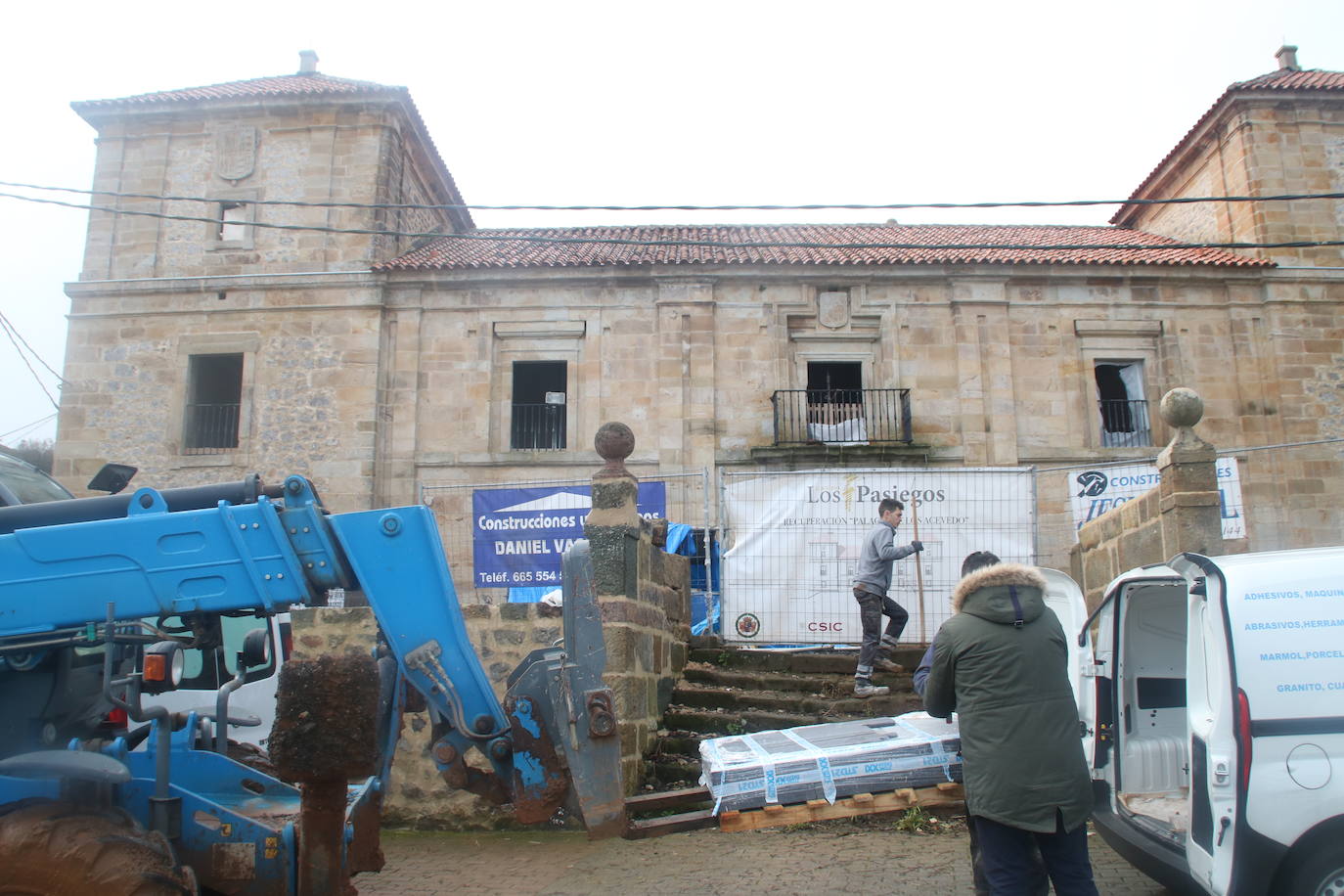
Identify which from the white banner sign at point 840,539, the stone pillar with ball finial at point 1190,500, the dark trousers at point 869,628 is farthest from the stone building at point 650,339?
the stone pillar with ball finial at point 1190,500

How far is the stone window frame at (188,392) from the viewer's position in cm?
1738

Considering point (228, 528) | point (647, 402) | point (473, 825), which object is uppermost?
point (647, 402)

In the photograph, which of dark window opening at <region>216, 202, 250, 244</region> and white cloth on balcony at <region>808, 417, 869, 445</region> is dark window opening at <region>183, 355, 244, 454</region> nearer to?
dark window opening at <region>216, 202, 250, 244</region>

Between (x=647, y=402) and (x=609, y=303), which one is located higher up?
(x=609, y=303)

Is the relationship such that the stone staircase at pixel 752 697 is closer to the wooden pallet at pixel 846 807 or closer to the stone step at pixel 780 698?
the stone step at pixel 780 698

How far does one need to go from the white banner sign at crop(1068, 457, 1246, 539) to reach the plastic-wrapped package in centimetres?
636

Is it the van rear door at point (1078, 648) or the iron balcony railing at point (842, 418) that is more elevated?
the iron balcony railing at point (842, 418)

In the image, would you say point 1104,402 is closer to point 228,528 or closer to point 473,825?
point 473,825

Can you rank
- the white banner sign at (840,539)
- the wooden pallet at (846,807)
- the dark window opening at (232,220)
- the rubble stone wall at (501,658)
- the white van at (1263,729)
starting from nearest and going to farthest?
the white van at (1263,729), the wooden pallet at (846,807), the rubble stone wall at (501,658), the white banner sign at (840,539), the dark window opening at (232,220)

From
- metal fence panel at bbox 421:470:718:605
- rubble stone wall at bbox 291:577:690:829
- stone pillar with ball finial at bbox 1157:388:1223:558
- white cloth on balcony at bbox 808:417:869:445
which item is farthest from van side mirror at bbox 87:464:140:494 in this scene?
white cloth on balcony at bbox 808:417:869:445

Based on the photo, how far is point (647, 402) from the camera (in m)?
17.5

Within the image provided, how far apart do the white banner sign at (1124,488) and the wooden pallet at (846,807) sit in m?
6.44

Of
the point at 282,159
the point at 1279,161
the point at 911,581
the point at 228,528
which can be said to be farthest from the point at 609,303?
the point at 228,528

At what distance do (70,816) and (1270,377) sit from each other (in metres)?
19.2
